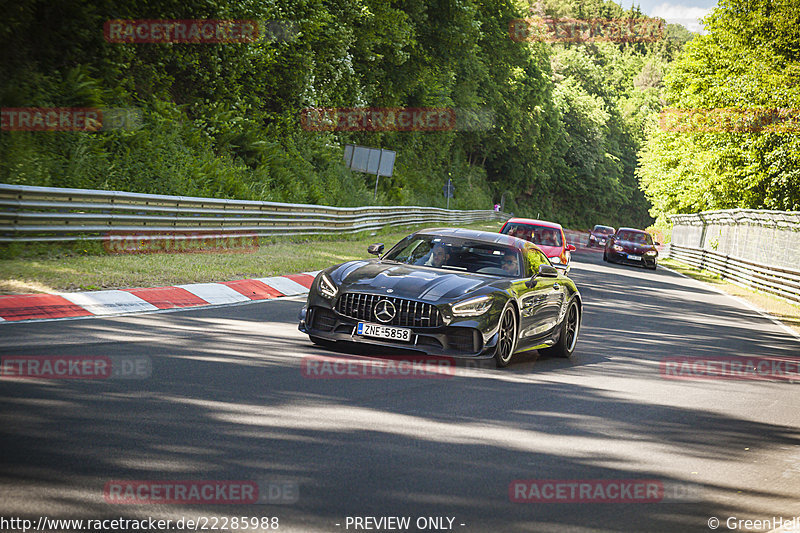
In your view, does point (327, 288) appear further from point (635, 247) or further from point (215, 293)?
point (635, 247)

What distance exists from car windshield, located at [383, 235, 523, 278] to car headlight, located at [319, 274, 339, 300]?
126 centimetres

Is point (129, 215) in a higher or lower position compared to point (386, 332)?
higher

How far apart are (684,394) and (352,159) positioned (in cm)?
3160

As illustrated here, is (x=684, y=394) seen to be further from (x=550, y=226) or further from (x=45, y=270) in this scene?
(x=550, y=226)

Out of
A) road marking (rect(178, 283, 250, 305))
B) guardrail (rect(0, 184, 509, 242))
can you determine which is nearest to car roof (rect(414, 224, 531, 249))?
road marking (rect(178, 283, 250, 305))

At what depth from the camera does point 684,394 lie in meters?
9.33

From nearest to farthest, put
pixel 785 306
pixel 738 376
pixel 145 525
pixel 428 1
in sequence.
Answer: pixel 145 525
pixel 738 376
pixel 785 306
pixel 428 1

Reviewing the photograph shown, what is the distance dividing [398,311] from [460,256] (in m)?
1.73

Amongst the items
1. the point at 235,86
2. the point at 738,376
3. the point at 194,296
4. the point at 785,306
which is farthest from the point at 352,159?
the point at 738,376

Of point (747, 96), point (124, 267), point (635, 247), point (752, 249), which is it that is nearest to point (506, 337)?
point (124, 267)

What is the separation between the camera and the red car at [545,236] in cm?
2095

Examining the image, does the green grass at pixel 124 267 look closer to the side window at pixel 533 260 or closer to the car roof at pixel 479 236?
the car roof at pixel 479 236

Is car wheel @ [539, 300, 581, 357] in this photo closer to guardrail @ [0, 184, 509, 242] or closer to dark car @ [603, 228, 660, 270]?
guardrail @ [0, 184, 509, 242]

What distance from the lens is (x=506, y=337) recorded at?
368 inches
